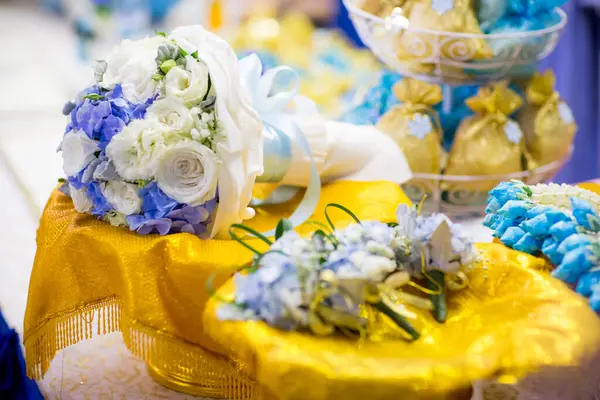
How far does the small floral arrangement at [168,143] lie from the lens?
97cm

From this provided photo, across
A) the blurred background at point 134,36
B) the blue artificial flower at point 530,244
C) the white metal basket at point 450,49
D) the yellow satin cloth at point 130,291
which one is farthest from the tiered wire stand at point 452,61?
the blue artificial flower at point 530,244

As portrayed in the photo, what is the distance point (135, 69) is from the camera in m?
1.02

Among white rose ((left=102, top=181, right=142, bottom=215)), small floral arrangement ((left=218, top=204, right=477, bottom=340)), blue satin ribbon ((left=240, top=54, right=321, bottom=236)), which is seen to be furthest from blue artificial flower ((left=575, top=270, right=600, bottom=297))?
white rose ((left=102, top=181, right=142, bottom=215))

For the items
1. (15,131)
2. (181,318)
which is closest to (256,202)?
(181,318)

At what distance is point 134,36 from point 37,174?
48.5 inches

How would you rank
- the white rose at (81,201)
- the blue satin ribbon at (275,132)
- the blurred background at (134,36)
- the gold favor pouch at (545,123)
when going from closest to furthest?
the white rose at (81,201), the blue satin ribbon at (275,132), the gold favor pouch at (545,123), the blurred background at (134,36)

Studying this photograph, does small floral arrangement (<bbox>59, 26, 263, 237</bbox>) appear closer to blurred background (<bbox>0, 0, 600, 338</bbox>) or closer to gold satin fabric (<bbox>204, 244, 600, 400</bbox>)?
gold satin fabric (<bbox>204, 244, 600, 400</bbox>)

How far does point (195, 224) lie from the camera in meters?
1.02

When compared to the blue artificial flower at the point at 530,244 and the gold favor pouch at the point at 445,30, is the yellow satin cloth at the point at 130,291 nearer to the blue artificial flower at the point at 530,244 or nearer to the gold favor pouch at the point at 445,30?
the blue artificial flower at the point at 530,244

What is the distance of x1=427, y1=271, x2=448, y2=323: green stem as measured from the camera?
0.85 m

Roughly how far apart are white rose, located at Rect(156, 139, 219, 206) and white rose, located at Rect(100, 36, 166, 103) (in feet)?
0.32

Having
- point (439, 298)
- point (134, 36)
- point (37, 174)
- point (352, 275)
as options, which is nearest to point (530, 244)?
point (439, 298)

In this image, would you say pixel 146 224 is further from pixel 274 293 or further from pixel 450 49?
pixel 450 49

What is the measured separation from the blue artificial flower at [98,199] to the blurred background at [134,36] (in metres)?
0.38
